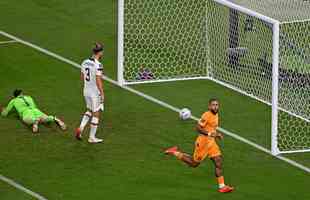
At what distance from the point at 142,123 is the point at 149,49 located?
4.65m

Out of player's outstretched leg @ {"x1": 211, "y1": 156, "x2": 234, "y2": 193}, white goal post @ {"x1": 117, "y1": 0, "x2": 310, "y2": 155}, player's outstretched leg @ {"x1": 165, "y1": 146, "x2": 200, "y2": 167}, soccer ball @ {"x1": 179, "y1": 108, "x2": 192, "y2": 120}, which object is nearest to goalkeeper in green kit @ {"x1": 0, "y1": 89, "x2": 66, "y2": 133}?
soccer ball @ {"x1": 179, "y1": 108, "x2": 192, "y2": 120}

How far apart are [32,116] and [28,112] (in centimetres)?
19

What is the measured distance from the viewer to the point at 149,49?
104ft

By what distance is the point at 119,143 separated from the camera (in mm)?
26094

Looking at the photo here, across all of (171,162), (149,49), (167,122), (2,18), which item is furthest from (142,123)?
(2,18)

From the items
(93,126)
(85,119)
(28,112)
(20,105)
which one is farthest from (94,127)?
(20,105)

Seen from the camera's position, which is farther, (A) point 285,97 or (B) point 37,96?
(B) point 37,96

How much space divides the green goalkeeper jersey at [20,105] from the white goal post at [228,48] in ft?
11.3

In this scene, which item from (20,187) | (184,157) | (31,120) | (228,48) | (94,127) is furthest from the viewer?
(228,48)

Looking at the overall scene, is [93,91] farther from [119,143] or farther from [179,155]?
[179,155]

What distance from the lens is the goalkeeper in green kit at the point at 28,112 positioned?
26.7m

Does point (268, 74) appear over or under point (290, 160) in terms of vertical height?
over

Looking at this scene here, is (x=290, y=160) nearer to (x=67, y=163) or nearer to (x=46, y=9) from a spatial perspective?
(x=67, y=163)

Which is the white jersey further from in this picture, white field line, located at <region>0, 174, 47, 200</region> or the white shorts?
white field line, located at <region>0, 174, 47, 200</region>
